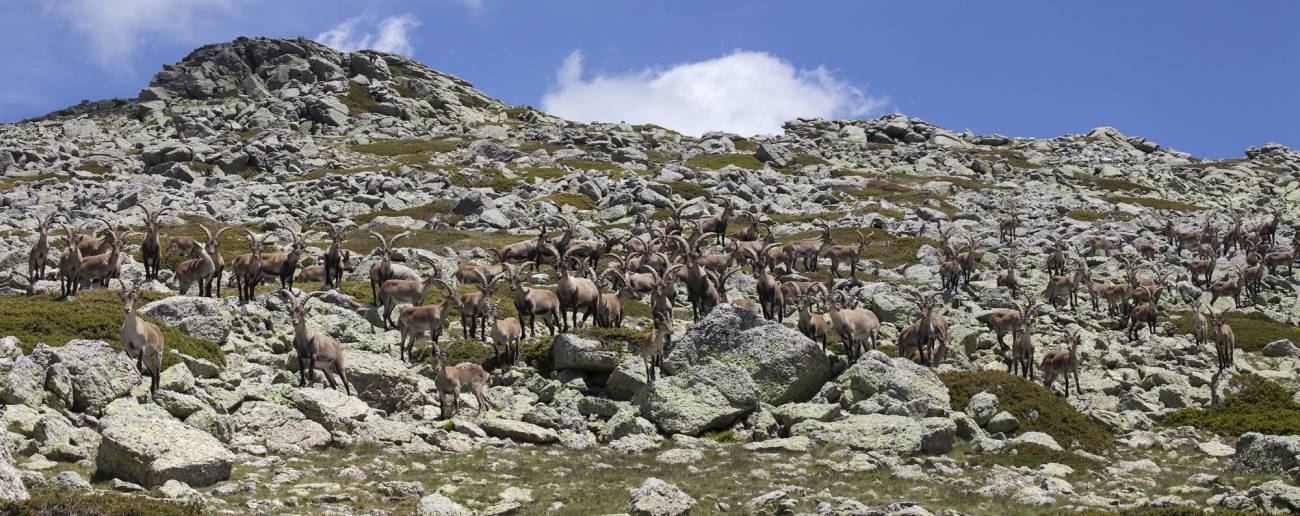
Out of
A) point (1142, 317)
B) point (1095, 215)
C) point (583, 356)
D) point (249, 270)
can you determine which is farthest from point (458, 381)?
point (1095, 215)

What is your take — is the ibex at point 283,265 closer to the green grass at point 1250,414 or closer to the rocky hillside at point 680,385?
the rocky hillside at point 680,385

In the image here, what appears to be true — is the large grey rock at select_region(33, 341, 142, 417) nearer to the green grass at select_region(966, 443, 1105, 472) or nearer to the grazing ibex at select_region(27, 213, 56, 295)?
the grazing ibex at select_region(27, 213, 56, 295)

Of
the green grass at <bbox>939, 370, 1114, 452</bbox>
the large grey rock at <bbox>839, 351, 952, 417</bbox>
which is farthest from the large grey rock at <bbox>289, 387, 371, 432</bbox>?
the green grass at <bbox>939, 370, 1114, 452</bbox>

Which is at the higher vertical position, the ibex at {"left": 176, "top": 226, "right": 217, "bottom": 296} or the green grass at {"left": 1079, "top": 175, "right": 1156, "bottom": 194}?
the green grass at {"left": 1079, "top": 175, "right": 1156, "bottom": 194}

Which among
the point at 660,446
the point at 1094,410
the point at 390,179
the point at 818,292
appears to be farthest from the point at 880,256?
the point at 390,179

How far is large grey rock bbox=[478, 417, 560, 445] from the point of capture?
18.7 metres

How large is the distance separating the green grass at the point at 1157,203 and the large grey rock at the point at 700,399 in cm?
5943

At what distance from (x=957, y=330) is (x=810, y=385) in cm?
1058

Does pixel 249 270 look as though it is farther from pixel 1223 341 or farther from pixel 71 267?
pixel 1223 341

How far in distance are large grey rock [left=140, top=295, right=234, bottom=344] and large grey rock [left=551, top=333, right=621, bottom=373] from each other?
26.7 ft

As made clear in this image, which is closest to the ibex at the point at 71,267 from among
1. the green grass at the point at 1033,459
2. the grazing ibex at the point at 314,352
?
the grazing ibex at the point at 314,352

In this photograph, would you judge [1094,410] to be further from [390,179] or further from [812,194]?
[390,179]

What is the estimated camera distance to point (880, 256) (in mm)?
48531

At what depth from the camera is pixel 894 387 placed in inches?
832
